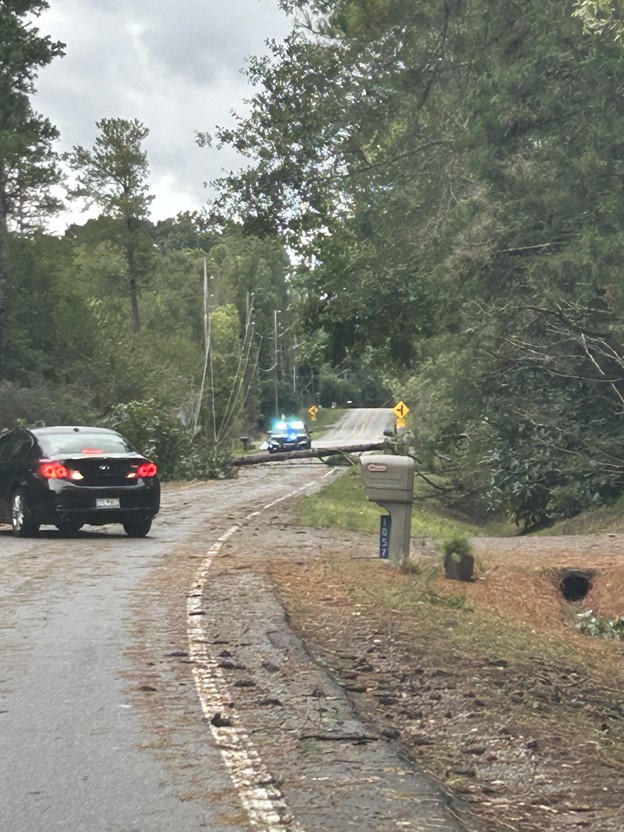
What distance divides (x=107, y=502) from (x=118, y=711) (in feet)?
38.3

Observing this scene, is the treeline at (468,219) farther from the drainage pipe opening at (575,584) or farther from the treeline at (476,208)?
the drainage pipe opening at (575,584)

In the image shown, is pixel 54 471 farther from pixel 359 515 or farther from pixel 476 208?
pixel 476 208

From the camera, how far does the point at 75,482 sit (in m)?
18.7

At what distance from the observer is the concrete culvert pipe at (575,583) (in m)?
17.6

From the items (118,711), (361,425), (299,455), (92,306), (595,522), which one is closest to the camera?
(118,711)

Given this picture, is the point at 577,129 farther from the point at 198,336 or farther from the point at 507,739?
the point at 198,336

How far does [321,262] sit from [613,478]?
1157 cm

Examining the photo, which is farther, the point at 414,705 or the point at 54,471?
the point at 54,471

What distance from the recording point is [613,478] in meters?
27.0

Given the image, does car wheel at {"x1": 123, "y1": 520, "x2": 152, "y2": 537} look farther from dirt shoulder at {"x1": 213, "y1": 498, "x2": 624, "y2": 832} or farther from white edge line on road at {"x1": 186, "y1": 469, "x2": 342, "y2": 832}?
white edge line on road at {"x1": 186, "y1": 469, "x2": 342, "y2": 832}

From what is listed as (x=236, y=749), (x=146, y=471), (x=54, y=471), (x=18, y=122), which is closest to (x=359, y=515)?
(x=146, y=471)

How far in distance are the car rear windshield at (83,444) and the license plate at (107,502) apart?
0.72 meters

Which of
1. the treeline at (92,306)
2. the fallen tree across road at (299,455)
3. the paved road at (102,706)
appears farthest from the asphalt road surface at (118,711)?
the fallen tree across road at (299,455)

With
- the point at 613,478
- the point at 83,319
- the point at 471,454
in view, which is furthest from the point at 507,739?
the point at 83,319
